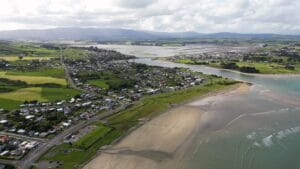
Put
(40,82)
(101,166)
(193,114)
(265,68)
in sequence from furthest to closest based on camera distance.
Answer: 1. (265,68)
2. (40,82)
3. (193,114)
4. (101,166)

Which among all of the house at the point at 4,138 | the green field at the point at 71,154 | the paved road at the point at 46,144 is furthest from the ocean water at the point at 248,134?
the house at the point at 4,138

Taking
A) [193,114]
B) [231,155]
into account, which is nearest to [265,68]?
[193,114]

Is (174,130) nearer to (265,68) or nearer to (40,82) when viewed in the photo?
(40,82)

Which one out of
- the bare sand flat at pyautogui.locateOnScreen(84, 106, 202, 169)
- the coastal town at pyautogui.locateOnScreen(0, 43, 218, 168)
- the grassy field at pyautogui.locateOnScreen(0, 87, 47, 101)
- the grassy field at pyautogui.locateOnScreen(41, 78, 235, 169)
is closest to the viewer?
the bare sand flat at pyautogui.locateOnScreen(84, 106, 202, 169)

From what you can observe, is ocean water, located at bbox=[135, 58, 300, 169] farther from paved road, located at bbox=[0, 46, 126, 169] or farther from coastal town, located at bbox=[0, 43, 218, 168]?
paved road, located at bbox=[0, 46, 126, 169]

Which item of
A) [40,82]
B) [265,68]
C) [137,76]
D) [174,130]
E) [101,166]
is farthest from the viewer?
[265,68]

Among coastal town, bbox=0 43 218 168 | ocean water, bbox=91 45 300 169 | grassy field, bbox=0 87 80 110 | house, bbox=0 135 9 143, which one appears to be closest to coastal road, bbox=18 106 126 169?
coastal town, bbox=0 43 218 168

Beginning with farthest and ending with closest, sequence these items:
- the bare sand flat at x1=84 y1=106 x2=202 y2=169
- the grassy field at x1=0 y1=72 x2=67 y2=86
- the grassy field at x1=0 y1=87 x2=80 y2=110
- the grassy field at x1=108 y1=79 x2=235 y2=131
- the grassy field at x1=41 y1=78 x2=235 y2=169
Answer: the grassy field at x1=0 y1=72 x2=67 y2=86, the grassy field at x1=0 y1=87 x2=80 y2=110, the grassy field at x1=108 y1=79 x2=235 y2=131, the grassy field at x1=41 y1=78 x2=235 y2=169, the bare sand flat at x1=84 y1=106 x2=202 y2=169
